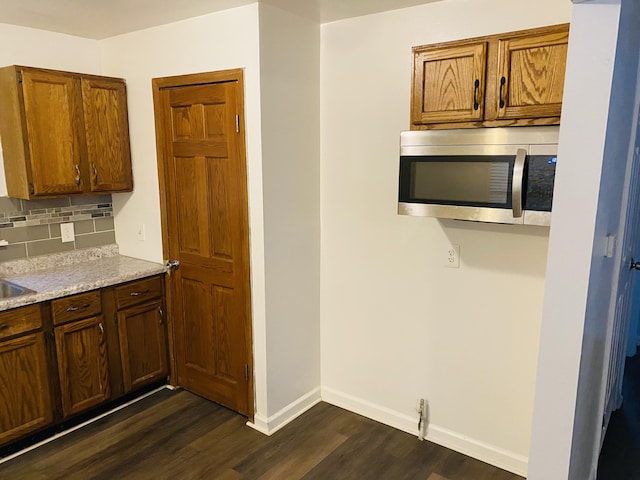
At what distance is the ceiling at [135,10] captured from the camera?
2473 mm

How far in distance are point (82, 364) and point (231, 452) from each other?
1015mm

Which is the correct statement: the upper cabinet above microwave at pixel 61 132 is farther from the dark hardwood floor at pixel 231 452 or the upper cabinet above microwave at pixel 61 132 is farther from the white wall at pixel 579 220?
the white wall at pixel 579 220

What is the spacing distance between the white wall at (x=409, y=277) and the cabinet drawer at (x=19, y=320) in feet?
5.32

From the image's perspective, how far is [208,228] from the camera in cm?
296

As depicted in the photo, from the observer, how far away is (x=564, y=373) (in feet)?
5.33

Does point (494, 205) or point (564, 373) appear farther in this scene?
point (494, 205)

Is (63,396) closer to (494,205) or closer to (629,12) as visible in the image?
(494,205)

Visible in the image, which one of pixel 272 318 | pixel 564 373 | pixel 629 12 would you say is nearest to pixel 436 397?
pixel 272 318

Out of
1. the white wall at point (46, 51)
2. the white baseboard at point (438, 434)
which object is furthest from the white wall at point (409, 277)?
the white wall at point (46, 51)

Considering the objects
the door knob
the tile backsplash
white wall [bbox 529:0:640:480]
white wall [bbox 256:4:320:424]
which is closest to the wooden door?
the door knob

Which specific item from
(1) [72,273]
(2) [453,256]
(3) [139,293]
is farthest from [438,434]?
(1) [72,273]

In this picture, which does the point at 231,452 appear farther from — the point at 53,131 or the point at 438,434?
the point at 53,131

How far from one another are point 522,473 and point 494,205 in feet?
4.77

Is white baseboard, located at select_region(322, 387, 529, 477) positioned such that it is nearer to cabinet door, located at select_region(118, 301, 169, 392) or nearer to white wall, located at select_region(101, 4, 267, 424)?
white wall, located at select_region(101, 4, 267, 424)
